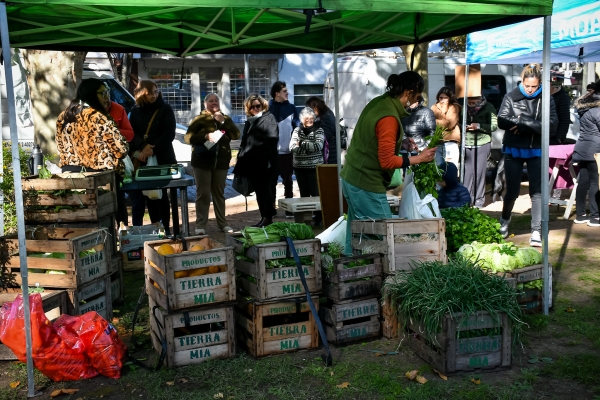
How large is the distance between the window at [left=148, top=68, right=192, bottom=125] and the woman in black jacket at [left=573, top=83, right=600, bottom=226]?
2296cm

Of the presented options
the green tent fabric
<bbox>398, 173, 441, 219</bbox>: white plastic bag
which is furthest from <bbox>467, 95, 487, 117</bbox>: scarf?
<bbox>398, 173, 441, 219</bbox>: white plastic bag

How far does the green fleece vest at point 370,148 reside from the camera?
551 cm

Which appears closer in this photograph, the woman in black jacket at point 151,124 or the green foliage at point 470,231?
the green foliage at point 470,231

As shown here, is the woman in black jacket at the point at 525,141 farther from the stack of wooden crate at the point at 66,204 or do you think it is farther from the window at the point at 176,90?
the window at the point at 176,90

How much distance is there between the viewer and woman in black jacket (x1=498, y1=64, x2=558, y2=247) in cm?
807

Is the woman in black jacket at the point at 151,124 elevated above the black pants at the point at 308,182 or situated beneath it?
elevated above

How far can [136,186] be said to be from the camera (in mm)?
7348

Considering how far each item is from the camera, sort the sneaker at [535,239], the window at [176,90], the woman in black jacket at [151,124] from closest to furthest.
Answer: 1. the sneaker at [535,239]
2. the woman in black jacket at [151,124]
3. the window at [176,90]

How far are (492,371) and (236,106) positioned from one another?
1101 inches

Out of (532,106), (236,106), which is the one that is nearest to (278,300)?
(532,106)

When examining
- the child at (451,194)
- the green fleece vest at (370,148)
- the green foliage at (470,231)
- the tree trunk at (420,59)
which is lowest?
the green foliage at (470,231)

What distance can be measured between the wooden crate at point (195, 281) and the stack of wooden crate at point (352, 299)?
0.79m

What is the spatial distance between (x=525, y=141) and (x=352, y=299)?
13.3 ft

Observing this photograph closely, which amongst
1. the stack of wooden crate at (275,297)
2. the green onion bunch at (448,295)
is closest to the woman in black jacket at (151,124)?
the stack of wooden crate at (275,297)
